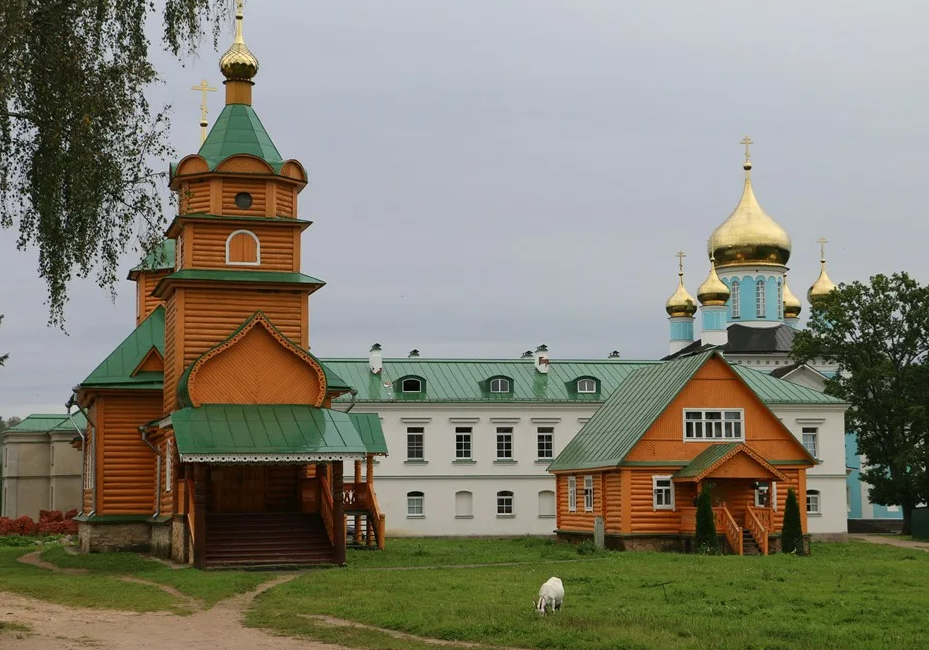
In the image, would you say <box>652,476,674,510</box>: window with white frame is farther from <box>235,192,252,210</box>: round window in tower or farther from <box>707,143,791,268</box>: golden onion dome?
<box>707,143,791,268</box>: golden onion dome

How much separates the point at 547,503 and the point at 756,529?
18215 millimetres

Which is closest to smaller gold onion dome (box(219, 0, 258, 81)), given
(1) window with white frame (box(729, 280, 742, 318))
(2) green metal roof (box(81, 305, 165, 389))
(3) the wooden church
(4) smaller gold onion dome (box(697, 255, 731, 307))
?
(3) the wooden church

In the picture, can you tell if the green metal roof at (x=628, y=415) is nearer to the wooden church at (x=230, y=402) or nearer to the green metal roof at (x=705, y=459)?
the green metal roof at (x=705, y=459)

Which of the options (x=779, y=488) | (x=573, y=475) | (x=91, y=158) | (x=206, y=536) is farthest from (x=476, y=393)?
(x=91, y=158)

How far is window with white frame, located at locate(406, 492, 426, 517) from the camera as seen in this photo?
5238 centimetres

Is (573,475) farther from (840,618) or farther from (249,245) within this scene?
(840,618)

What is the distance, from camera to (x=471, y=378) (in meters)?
Result: 55.1

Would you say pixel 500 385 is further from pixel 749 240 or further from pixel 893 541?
pixel 749 240

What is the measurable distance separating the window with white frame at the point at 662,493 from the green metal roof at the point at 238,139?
42.8ft

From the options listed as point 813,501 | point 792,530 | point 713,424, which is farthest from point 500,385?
point 792,530

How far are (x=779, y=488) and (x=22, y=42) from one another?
91.7ft

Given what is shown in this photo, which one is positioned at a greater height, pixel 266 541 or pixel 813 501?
pixel 813 501

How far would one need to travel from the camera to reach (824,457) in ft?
173

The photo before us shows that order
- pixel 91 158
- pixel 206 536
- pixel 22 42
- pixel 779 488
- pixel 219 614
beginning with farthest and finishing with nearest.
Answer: pixel 779 488
pixel 206 536
pixel 219 614
pixel 91 158
pixel 22 42
